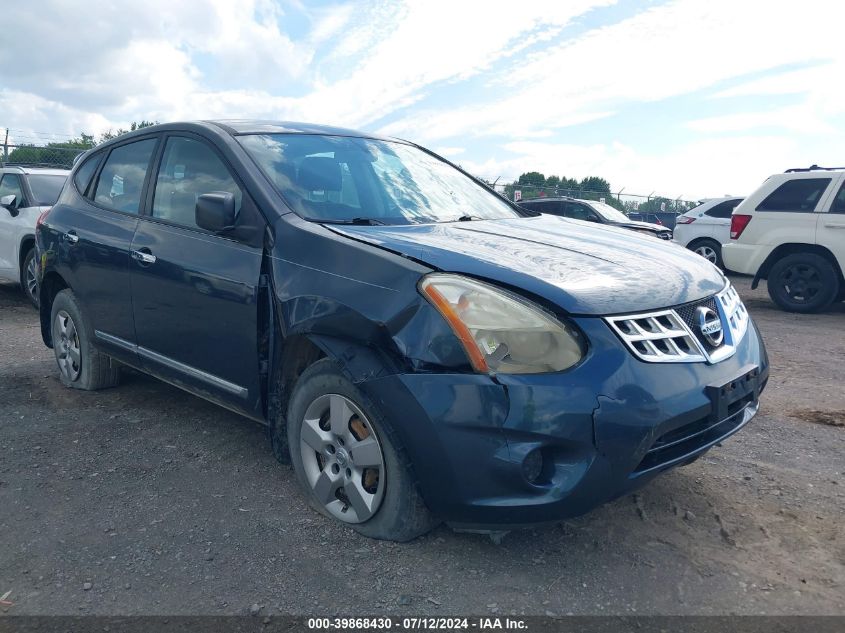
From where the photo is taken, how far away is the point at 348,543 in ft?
9.31

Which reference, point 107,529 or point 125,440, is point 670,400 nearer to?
point 107,529

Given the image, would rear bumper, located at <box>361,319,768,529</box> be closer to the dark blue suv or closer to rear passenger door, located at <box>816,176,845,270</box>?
the dark blue suv

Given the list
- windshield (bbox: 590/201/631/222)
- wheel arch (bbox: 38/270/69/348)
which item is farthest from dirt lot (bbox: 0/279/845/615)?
windshield (bbox: 590/201/631/222)

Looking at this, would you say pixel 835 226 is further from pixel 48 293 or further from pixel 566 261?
pixel 48 293

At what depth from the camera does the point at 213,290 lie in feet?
10.9

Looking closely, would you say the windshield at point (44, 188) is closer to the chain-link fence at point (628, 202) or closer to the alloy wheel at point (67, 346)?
the alloy wheel at point (67, 346)

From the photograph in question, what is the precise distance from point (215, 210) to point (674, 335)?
196 centimetres

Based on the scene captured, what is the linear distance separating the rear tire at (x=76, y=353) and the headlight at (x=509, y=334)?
3.02 metres

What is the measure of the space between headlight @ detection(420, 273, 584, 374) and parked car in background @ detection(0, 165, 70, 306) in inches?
272

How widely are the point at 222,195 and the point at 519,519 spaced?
6.17 ft

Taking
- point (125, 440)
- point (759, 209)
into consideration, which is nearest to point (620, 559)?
point (125, 440)

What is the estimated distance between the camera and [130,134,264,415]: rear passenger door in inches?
126

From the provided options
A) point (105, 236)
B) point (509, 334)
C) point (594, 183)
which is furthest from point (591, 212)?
point (594, 183)

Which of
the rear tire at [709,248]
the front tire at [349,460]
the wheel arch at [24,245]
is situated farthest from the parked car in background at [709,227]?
the front tire at [349,460]
